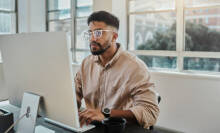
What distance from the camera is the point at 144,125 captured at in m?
1.28

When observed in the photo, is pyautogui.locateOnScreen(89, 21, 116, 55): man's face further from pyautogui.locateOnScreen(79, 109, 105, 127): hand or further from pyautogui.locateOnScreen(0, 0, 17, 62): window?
pyautogui.locateOnScreen(0, 0, 17, 62): window

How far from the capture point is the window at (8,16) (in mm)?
4299

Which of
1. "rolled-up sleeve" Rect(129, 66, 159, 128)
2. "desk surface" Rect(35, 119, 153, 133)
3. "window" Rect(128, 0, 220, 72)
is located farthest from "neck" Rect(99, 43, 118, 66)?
"window" Rect(128, 0, 220, 72)

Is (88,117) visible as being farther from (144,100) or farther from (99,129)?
(144,100)

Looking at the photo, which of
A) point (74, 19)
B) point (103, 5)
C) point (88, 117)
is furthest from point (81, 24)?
point (88, 117)

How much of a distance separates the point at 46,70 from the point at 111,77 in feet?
2.21

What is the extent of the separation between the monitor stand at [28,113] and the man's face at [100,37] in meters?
0.59

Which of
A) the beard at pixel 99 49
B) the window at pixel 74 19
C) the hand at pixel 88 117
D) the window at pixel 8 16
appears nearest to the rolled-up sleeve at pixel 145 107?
the hand at pixel 88 117

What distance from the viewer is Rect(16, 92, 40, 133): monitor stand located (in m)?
1.02

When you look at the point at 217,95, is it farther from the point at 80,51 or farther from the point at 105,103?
the point at 80,51

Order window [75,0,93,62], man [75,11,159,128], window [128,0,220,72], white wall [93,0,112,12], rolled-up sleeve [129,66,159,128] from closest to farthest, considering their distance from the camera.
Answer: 1. rolled-up sleeve [129,66,159,128]
2. man [75,11,159,128]
3. window [128,0,220,72]
4. white wall [93,0,112,12]
5. window [75,0,93,62]

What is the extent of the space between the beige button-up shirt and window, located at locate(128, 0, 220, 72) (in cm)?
153

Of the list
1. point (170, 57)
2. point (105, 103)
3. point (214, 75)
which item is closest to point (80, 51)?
point (170, 57)

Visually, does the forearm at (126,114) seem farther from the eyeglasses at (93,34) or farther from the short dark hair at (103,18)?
the short dark hair at (103,18)
